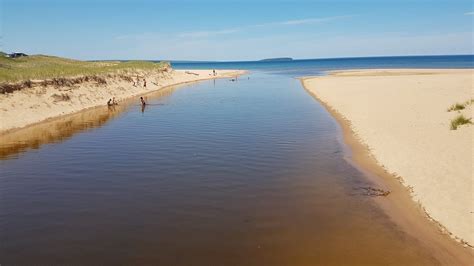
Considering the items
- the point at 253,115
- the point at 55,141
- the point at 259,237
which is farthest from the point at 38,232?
the point at 253,115

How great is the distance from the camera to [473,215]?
40.3ft

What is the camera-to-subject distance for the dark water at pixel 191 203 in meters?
Result: 10.8

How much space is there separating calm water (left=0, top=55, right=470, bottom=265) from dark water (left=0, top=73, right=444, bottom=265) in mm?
51

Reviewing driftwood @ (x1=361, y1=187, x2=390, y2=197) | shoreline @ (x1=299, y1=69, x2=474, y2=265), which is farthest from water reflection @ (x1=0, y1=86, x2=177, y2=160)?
shoreline @ (x1=299, y1=69, x2=474, y2=265)

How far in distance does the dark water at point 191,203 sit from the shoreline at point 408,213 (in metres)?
0.38

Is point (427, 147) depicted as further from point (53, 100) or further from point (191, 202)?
point (53, 100)

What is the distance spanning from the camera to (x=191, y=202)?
14336 mm

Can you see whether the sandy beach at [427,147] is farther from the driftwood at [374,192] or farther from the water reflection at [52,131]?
the water reflection at [52,131]

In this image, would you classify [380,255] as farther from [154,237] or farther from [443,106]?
[443,106]

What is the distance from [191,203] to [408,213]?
7482mm

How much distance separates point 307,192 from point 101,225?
7.71 m

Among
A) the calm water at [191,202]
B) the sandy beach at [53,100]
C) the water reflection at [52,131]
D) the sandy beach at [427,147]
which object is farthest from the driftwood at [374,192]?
the sandy beach at [53,100]

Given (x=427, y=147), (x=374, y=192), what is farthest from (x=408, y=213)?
(x=427, y=147)

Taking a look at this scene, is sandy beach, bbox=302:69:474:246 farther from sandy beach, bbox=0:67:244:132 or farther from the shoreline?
sandy beach, bbox=0:67:244:132
